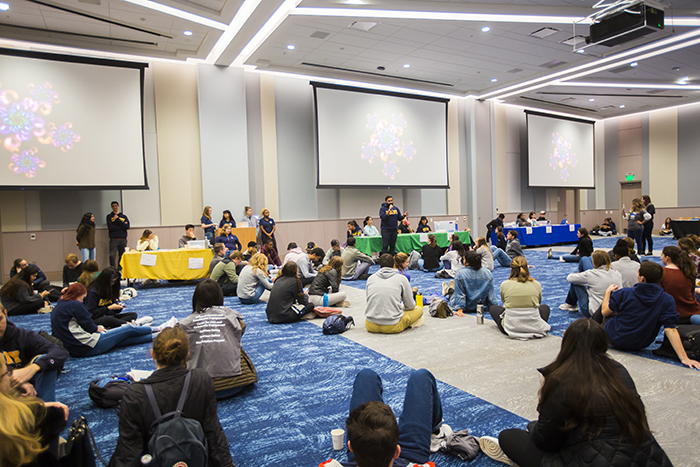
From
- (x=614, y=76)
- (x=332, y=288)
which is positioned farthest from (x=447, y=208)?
(x=332, y=288)

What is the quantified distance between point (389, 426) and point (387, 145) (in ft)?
41.6

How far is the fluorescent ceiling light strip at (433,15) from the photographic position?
8305 millimetres

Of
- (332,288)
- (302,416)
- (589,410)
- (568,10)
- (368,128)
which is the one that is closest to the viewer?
(589,410)

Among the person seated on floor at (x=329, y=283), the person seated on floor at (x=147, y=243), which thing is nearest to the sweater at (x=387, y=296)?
the person seated on floor at (x=329, y=283)

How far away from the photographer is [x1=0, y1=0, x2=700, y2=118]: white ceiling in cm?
826

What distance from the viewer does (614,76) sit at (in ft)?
45.5

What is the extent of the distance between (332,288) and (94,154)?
6707 mm

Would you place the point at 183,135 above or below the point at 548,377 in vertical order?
above

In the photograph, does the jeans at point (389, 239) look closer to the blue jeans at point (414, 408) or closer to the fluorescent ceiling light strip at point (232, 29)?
the fluorescent ceiling light strip at point (232, 29)

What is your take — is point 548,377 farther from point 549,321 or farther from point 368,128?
point 368,128

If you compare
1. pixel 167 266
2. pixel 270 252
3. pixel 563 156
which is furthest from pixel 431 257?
pixel 563 156

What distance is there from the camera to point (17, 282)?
20.6 feet

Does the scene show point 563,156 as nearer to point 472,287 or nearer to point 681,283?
point 472,287

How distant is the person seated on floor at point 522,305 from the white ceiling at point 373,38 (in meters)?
6.23
